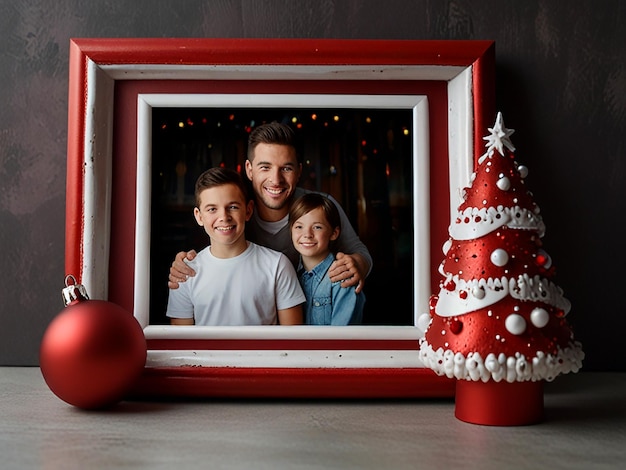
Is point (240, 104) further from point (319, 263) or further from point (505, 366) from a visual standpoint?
point (505, 366)

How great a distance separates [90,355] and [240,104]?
37 centimetres

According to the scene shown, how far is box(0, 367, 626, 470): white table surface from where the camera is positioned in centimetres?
59

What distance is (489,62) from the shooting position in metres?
0.91

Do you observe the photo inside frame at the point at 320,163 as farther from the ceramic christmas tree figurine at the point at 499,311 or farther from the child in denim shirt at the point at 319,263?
the ceramic christmas tree figurine at the point at 499,311

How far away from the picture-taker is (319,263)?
0.89m

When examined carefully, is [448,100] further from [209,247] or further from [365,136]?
[209,247]

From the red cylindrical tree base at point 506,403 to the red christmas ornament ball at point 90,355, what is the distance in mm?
365

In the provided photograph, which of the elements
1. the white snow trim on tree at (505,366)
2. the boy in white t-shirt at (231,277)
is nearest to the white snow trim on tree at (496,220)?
the white snow trim on tree at (505,366)

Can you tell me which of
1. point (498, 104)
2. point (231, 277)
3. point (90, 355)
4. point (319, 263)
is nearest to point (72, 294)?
point (90, 355)

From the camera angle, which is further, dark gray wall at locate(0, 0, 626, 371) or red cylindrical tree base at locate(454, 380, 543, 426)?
dark gray wall at locate(0, 0, 626, 371)

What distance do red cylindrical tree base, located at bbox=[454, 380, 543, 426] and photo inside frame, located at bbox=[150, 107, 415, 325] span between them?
226 millimetres

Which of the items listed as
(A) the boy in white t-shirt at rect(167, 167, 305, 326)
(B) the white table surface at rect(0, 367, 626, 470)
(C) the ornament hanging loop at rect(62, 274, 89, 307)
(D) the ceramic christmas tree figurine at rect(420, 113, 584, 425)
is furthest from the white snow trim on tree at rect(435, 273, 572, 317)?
(C) the ornament hanging loop at rect(62, 274, 89, 307)

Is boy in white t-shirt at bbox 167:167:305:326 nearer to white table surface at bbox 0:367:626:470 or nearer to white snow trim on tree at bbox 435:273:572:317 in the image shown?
white table surface at bbox 0:367:626:470

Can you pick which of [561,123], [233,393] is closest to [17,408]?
[233,393]
